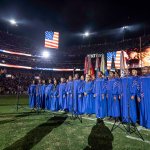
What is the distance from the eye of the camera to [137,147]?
17.9ft

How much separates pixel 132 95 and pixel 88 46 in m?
53.4

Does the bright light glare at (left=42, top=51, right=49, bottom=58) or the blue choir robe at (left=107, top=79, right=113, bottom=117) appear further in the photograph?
the bright light glare at (left=42, top=51, right=49, bottom=58)

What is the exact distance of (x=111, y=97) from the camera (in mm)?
9875

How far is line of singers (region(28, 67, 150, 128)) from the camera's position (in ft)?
27.0

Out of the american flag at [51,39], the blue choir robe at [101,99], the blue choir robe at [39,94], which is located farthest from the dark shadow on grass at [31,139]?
the american flag at [51,39]

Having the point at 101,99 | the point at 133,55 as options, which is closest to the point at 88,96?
the point at 101,99

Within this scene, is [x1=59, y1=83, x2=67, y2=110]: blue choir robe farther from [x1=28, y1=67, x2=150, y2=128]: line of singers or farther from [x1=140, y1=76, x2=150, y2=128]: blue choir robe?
[x1=140, y1=76, x2=150, y2=128]: blue choir robe

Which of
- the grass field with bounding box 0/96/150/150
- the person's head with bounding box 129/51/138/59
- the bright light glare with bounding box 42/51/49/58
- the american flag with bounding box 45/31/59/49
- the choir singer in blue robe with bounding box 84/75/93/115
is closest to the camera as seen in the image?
the grass field with bounding box 0/96/150/150

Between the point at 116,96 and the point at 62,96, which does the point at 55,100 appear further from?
the point at 116,96

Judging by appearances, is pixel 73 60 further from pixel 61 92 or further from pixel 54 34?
pixel 61 92

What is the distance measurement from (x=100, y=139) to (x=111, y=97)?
13.1 ft

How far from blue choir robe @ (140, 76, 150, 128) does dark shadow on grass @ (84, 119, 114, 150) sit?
169cm

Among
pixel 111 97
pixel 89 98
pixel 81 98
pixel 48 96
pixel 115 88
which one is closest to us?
pixel 115 88

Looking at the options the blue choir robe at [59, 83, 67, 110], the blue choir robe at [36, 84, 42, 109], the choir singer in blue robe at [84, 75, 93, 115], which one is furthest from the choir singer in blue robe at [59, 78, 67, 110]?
the blue choir robe at [36, 84, 42, 109]
